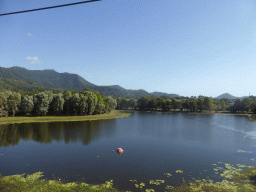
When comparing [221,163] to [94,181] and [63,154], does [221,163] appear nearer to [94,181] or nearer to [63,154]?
[94,181]

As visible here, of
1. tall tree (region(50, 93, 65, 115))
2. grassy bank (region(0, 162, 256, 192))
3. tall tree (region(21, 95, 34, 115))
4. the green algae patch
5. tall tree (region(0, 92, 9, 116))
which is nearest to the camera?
the green algae patch

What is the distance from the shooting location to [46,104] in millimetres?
75312

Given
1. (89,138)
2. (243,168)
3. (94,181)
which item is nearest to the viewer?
(94,181)

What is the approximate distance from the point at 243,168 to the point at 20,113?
284 feet

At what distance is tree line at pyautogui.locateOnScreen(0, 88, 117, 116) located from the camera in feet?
226

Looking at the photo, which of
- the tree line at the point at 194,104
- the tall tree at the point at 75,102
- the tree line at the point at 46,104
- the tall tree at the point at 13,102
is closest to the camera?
the tall tree at the point at 13,102

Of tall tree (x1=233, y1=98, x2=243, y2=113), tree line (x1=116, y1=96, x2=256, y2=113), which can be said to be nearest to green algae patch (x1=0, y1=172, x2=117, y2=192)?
tree line (x1=116, y1=96, x2=256, y2=113)

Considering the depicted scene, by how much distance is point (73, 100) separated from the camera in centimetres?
8200

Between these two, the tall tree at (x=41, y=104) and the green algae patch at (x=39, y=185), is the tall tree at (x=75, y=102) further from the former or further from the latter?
the green algae patch at (x=39, y=185)

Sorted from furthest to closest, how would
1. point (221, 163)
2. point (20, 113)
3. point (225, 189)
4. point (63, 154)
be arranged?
point (20, 113) < point (63, 154) < point (221, 163) < point (225, 189)

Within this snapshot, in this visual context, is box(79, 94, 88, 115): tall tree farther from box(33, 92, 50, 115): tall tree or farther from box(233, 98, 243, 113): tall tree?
box(233, 98, 243, 113): tall tree

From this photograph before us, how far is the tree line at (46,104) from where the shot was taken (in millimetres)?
68750

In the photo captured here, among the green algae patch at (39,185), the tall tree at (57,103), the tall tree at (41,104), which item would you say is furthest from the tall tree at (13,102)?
the green algae patch at (39,185)

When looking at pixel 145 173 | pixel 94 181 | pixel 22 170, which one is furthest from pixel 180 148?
pixel 22 170
